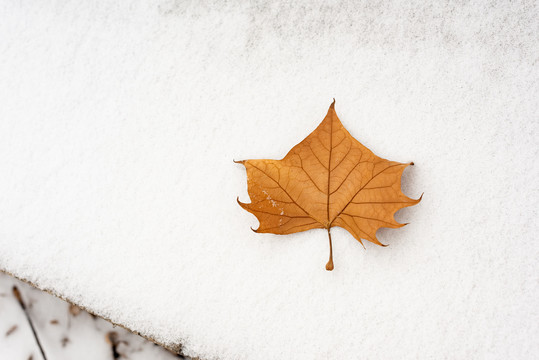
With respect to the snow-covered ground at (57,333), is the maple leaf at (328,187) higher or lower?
higher

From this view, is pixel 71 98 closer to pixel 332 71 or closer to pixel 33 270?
pixel 33 270

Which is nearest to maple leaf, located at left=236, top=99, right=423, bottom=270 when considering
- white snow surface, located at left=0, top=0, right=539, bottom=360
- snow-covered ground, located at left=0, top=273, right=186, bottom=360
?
white snow surface, located at left=0, top=0, right=539, bottom=360

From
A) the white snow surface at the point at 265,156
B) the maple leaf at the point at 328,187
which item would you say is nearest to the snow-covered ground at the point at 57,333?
the white snow surface at the point at 265,156

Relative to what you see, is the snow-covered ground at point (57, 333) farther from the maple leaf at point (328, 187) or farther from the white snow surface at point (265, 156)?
the maple leaf at point (328, 187)

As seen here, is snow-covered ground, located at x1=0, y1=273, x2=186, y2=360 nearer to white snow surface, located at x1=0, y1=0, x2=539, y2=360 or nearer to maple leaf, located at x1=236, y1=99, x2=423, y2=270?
white snow surface, located at x1=0, y1=0, x2=539, y2=360

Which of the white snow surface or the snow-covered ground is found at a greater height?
the white snow surface
